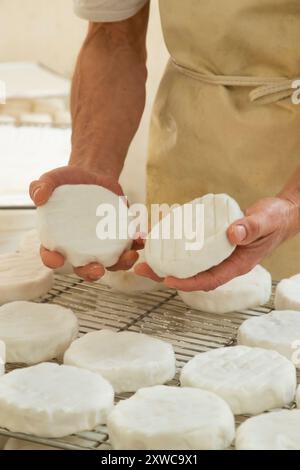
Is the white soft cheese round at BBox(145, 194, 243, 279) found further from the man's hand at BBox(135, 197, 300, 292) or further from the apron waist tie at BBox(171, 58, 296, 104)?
the apron waist tie at BBox(171, 58, 296, 104)

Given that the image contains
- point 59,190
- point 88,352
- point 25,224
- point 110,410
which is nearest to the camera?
point 110,410

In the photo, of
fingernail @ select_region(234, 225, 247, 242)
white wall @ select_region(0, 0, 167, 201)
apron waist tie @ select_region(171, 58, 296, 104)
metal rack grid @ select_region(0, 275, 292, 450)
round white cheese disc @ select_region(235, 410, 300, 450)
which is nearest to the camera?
round white cheese disc @ select_region(235, 410, 300, 450)

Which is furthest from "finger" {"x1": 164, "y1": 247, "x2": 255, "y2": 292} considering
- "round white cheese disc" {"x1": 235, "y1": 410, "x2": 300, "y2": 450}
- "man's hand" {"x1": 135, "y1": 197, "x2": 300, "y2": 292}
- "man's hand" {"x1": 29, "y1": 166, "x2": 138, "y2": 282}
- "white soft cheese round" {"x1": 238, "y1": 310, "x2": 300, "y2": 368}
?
"round white cheese disc" {"x1": 235, "y1": 410, "x2": 300, "y2": 450}

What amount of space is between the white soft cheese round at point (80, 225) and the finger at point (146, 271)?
96 millimetres

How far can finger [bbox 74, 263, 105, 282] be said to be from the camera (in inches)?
78.1

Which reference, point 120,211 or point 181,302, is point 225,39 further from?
point 181,302

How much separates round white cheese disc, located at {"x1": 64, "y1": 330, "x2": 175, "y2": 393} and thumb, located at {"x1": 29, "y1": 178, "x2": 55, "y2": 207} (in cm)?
35

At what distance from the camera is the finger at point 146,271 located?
1.92 metres

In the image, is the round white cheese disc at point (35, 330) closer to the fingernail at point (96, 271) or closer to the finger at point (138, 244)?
the fingernail at point (96, 271)

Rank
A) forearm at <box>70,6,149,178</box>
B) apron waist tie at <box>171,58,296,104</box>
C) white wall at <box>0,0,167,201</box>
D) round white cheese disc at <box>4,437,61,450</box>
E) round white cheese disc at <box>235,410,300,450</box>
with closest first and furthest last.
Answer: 1. round white cheese disc at <box>235,410,300,450</box>
2. round white cheese disc at <box>4,437,61,450</box>
3. apron waist tie at <box>171,58,296,104</box>
4. forearm at <box>70,6,149,178</box>
5. white wall at <box>0,0,167,201</box>

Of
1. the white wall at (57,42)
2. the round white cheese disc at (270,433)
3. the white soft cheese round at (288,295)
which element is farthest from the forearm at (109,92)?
the white wall at (57,42)

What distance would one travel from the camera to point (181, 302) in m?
2.09
